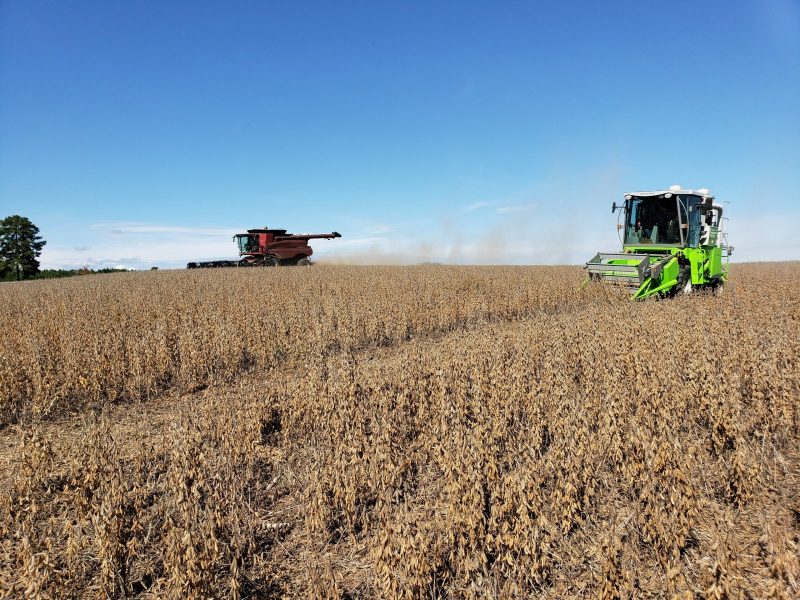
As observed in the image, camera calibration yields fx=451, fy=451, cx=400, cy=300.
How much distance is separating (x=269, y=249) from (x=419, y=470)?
91.5 ft

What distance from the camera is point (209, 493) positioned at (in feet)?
10.2

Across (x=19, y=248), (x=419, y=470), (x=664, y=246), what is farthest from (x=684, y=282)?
(x=19, y=248)

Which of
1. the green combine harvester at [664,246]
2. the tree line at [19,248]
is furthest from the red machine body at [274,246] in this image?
the tree line at [19,248]

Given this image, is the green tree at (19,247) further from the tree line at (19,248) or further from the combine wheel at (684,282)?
the combine wheel at (684,282)

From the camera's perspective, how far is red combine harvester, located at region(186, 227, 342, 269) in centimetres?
2959

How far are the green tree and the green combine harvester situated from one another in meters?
53.6

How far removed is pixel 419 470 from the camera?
3.76 meters

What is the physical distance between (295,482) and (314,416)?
943mm

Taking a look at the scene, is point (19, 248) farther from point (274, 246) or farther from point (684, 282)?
point (684, 282)

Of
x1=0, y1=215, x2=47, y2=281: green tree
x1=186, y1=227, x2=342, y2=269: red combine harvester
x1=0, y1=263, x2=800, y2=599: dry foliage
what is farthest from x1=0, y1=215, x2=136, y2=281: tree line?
x1=0, y1=263, x2=800, y2=599: dry foliage

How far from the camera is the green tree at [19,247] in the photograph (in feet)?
147

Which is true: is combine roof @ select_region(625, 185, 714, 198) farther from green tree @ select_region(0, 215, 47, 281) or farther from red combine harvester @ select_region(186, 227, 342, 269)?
green tree @ select_region(0, 215, 47, 281)

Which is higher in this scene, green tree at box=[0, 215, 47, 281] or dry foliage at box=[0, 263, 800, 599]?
green tree at box=[0, 215, 47, 281]

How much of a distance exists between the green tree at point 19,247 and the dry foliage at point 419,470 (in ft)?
161
